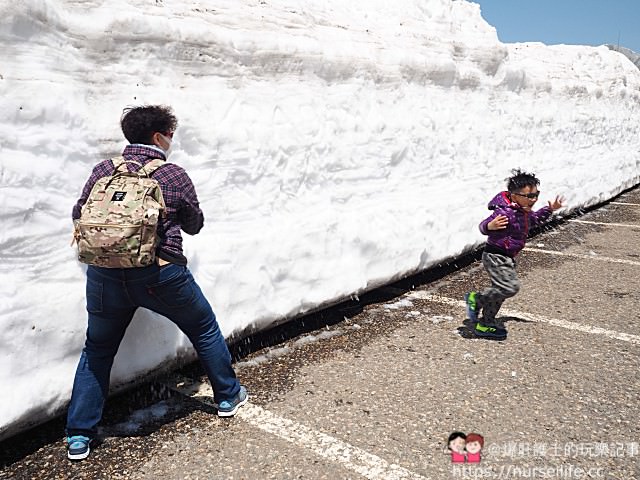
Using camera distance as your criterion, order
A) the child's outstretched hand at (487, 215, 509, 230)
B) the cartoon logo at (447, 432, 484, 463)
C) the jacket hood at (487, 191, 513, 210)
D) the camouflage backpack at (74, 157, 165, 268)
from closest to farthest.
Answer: the camouflage backpack at (74, 157, 165, 268) → the cartoon logo at (447, 432, 484, 463) → the child's outstretched hand at (487, 215, 509, 230) → the jacket hood at (487, 191, 513, 210)

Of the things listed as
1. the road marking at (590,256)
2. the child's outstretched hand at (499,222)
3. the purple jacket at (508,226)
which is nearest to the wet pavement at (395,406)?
the purple jacket at (508,226)

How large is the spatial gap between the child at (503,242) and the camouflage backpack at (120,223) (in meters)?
2.60

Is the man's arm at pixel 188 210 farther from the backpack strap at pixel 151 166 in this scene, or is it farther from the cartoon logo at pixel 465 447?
the cartoon logo at pixel 465 447

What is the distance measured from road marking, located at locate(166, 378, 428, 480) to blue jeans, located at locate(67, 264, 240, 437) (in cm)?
55

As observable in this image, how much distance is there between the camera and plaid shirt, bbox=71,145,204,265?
110 inches

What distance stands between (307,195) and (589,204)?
23.5 ft

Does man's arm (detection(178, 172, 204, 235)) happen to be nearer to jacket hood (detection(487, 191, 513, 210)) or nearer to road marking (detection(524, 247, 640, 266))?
jacket hood (detection(487, 191, 513, 210))

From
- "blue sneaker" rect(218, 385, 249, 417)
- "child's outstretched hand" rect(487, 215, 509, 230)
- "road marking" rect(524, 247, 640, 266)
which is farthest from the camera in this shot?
"road marking" rect(524, 247, 640, 266)

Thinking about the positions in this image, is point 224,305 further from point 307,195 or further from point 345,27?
point 345,27

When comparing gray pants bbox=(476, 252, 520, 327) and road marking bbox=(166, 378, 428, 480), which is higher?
gray pants bbox=(476, 252, 520, 327)

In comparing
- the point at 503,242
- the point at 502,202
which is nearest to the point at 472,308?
the point at 503,242

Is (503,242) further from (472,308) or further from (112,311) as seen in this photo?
(112,311)
